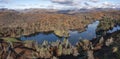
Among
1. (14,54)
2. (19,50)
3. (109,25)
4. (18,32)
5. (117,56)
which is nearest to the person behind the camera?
(117,56)

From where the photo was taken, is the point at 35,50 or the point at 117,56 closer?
the point at 117,56

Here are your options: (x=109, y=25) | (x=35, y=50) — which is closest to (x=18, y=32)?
(x=109, y=25)

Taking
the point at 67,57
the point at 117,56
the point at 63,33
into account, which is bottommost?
the point at 63,33

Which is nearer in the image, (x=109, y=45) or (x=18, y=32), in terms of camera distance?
(x=109, y=45)

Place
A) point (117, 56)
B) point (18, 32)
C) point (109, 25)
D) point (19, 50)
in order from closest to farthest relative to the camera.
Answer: point (117, 56)
point (19, 50)
point (109, 25)
point (18, 32)

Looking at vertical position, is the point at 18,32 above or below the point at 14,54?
below

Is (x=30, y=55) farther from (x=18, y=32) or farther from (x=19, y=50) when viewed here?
(x=18, y=32)

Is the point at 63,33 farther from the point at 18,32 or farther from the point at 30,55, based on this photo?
the point at 30,55

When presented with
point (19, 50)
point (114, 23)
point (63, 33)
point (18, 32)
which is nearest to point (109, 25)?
point (114, 23)

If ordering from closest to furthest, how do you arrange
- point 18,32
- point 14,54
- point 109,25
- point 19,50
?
point 14,54, point 19,50, point 109,25, point 18,32
